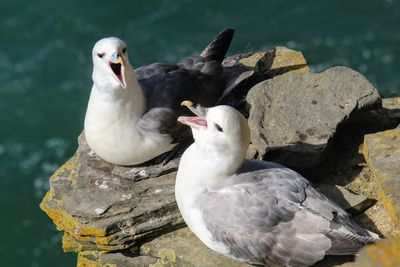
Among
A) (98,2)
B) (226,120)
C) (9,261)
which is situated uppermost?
(226,120)

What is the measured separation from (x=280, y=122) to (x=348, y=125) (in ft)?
2.12

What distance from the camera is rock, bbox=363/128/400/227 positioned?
5621 mm

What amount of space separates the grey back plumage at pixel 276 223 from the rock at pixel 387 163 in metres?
0.36

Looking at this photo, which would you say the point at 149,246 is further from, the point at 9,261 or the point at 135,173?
the point at 9,261

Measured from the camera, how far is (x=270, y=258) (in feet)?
17.3

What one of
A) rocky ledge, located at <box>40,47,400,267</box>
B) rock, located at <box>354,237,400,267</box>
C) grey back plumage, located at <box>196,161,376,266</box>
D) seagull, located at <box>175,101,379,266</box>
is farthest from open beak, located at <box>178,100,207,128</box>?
rock, located at <box>354,237,400,267</box>

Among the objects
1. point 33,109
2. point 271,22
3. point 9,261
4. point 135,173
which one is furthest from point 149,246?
point 271,22

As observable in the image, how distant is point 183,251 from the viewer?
5699 mm

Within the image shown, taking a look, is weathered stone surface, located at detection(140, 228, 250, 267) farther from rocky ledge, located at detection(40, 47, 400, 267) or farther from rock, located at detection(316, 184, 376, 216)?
rock, located at detection(316, 184, 376, 216)

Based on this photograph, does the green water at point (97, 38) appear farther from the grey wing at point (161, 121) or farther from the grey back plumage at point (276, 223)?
the grey back plumage at point (276, 223)

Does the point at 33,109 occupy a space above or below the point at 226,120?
below

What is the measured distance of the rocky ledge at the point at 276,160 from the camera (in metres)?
5.78

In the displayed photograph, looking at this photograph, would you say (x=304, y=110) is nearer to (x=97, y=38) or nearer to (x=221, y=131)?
(x=221, y=131)

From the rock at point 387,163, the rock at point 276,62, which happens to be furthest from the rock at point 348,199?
the rock at point 276,62
